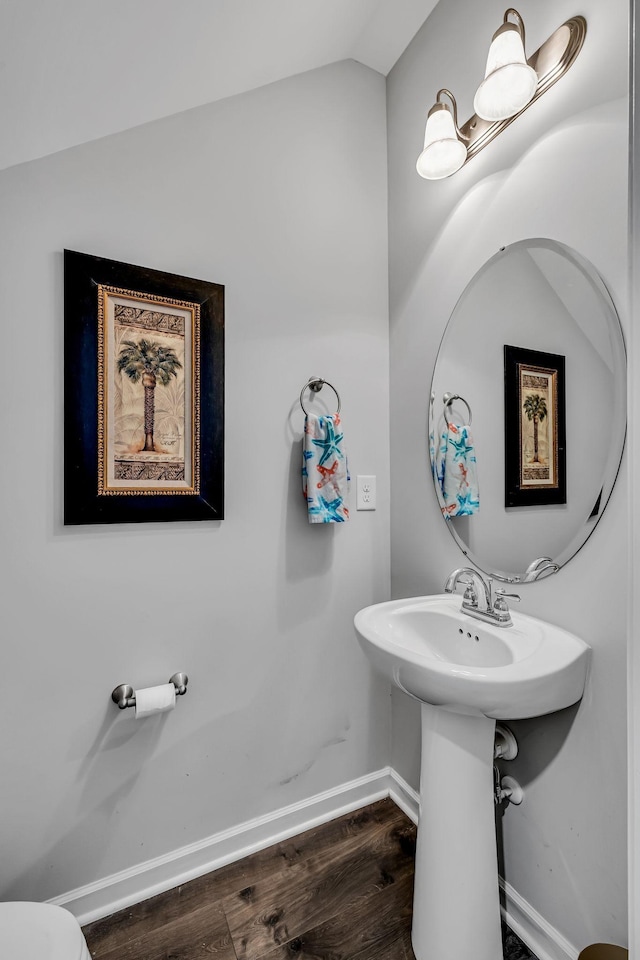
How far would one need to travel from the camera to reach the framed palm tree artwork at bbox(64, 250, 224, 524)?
1.22 m

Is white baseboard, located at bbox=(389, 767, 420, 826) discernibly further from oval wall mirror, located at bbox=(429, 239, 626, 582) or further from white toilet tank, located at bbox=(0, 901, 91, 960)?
white toilet tank, located at bbox=(0, 901, 91, 960)

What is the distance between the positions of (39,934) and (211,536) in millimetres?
895

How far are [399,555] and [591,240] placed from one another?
1.11m

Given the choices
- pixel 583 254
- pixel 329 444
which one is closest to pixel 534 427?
pixel 583 254

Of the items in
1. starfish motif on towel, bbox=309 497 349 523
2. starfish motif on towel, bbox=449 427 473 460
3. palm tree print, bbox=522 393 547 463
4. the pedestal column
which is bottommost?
the pedestal column

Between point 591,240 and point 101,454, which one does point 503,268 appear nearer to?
point 591,240

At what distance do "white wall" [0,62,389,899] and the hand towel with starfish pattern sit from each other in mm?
93

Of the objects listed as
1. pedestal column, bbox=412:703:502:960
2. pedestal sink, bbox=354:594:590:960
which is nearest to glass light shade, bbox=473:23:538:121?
pedestal sink, bbox=354:594:590:960

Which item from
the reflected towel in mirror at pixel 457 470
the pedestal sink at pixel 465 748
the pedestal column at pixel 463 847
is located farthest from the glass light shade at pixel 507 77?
the pedestal column at pixel 463 847

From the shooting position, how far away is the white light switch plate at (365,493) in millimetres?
1688

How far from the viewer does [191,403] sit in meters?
1.37

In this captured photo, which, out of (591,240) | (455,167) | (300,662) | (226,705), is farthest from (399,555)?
(455,167)

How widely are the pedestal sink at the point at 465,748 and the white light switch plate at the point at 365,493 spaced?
561mm

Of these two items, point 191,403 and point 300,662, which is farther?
point 300,662
